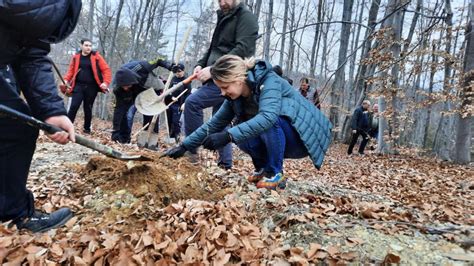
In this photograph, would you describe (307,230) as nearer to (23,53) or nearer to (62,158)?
(23,53)

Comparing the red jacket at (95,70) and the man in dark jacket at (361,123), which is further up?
the red jacket at (95,70)

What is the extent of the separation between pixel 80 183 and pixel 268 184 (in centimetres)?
165

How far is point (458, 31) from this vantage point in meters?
9.52

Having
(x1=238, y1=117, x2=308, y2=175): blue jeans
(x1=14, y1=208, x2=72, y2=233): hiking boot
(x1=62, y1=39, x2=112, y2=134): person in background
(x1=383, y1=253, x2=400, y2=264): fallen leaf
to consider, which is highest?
(x1=62, y1=39, x2=112, y2=134): person in background

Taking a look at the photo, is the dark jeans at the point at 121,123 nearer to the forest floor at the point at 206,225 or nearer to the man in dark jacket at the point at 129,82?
the man in dark jacket at the point at 129,82

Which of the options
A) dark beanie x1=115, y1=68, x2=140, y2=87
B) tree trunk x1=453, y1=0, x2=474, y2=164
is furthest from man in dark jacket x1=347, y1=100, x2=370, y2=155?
dark beanie x1=115, y1=68, x2=140, y2=87

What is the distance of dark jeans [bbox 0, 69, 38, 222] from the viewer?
2.12m

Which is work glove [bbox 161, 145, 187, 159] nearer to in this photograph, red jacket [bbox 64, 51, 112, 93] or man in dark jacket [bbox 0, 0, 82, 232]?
man in dark jacket [bbox 0, 0, 82, 232]

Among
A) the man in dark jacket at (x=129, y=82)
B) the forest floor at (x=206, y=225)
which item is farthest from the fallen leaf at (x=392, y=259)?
the man in dark jacket at (x=129, y=82)

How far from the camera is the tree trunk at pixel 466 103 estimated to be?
889cm

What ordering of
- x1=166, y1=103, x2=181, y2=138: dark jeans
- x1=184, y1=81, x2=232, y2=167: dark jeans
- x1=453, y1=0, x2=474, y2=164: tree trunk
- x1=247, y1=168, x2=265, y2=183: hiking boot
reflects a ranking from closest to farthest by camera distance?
x1=247, y1=168, x2=265, y2=183: hiking boot, x1=184, y1=81, x2=232, y2=167: dark jeans, x1=453, y1=0, x2=474, y2=164: tree trunk, x1=166, y1=103, x2=181, y2=138: dark jeans

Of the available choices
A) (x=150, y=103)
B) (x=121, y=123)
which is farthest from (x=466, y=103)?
(x=121, y=123)

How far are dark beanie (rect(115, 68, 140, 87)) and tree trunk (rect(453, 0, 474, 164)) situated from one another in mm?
7439

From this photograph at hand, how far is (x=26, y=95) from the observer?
87.0 inches
